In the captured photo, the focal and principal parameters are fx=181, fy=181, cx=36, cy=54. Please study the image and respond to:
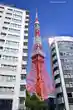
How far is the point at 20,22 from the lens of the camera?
41781mm

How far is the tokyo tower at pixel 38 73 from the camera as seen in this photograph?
1722 inches

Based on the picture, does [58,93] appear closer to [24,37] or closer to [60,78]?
[60,78]

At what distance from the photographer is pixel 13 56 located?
3475 cm

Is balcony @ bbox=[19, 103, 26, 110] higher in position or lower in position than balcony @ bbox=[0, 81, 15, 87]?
lower

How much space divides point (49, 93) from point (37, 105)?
410 inches

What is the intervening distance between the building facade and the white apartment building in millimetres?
10656

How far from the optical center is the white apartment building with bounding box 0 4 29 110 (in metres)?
29.4

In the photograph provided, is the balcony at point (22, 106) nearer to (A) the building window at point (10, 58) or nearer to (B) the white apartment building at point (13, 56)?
(B) the white apartment building at point (13, 56)

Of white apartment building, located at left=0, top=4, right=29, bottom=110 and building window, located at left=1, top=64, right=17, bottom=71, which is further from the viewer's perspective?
building window, located at left=1, top=64, right=17, bottom=71

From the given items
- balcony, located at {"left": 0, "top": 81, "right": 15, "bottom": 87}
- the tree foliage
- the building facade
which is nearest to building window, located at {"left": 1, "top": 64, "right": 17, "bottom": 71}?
balcony, located at {"left": 0, "top": 81, "right": 15, "bottom": 87}

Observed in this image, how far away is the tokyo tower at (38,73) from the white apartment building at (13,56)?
8717mm

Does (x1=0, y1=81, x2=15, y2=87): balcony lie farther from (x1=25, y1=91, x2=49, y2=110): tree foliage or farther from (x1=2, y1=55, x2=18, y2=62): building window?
(x1=2, y1=55, x2=18, y2=62): building window

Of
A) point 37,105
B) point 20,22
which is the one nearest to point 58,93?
point 37,105

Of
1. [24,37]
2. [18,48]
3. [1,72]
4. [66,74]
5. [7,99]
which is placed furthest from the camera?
[66,74]
